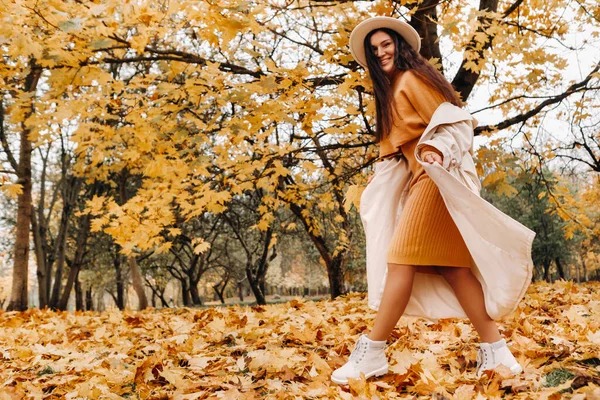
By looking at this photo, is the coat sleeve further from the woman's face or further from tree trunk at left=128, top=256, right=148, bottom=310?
tree trunk at left=128, top=256, right=148, bottom=310

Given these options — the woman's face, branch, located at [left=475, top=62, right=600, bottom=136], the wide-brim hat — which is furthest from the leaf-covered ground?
branch, located at [left=475, top=62, right=600, bottom=136]

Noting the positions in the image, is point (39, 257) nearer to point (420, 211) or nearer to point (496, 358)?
point (420, 211)

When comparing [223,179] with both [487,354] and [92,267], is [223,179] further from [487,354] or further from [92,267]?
[92,267]

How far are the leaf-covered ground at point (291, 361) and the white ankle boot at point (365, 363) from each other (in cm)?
5

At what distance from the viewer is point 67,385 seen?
2.38 m

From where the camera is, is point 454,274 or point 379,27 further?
point 379,27

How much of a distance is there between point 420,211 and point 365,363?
0.74 m

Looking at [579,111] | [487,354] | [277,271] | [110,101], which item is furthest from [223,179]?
[277,271]

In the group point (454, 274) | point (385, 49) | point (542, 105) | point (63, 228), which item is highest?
point (542, 105)

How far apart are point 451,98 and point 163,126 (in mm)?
3669

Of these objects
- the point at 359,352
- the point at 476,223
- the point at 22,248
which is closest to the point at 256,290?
the point at 22,248

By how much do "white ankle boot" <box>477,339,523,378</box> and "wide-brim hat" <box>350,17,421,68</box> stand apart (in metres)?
1.49

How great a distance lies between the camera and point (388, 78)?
7.88 feet

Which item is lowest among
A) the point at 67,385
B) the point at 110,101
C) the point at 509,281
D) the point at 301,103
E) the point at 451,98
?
the point at 67,385
